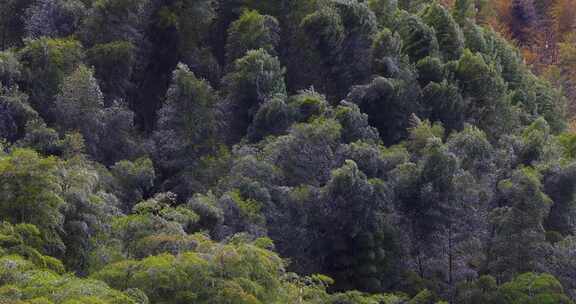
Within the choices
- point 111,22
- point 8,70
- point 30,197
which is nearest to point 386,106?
point 111,22

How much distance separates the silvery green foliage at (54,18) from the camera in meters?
34.9

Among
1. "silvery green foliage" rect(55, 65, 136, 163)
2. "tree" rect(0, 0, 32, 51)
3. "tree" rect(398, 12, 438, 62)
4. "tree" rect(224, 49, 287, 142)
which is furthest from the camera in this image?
"tree" rect(398, 12, 438, 62)

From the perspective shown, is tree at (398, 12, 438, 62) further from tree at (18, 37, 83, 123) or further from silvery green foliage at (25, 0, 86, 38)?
tree at (18, 37, 83, 123)

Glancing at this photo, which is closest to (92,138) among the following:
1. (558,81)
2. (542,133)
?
(542,133)

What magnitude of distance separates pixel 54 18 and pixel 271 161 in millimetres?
10617

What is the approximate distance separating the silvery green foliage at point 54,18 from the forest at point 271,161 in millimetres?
82

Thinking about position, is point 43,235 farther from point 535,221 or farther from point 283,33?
point 283,33

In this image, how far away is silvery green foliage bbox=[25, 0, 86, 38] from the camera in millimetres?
34906

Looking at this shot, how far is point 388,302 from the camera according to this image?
25891 mm

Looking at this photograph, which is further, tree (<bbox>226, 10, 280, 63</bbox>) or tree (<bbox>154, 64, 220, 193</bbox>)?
tree (<bbox>226, 10, 280, 63</bbox>)

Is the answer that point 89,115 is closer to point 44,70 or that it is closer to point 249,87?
point 44,70

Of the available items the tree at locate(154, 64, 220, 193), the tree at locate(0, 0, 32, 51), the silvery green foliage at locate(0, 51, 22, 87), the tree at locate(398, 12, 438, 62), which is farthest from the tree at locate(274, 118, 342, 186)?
the tree at locate(0, 0, 32, 51)

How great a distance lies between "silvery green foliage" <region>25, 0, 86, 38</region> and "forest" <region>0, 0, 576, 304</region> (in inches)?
3.2

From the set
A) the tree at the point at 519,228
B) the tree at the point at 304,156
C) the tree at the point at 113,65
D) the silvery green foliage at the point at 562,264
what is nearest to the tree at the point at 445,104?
the tree at the point at 304,156
